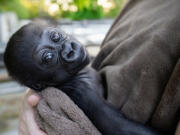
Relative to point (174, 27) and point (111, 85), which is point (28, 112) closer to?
point (111, 85)

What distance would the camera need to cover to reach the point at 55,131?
1056mm

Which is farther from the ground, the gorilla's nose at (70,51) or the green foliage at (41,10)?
the gorilla's nose at (70,51)

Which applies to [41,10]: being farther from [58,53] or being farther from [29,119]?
[29,119]

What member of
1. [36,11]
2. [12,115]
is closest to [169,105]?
[12,115]

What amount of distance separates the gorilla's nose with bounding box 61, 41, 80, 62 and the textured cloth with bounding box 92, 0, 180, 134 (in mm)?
165

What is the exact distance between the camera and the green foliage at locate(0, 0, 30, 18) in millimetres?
4684

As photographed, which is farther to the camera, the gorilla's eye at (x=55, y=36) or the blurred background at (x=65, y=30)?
the blurred background at (x=65, y=30)

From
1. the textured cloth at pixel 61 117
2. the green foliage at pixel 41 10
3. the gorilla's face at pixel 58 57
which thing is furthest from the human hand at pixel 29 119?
the green foliage at pixel 41 10

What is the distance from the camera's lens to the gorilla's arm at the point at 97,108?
1056 millimetres

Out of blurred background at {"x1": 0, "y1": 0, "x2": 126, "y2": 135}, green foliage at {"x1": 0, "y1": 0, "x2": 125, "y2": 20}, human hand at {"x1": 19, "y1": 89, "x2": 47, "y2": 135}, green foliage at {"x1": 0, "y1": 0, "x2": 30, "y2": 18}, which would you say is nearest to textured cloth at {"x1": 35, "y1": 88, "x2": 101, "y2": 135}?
human hand at {"x1": 19, "y1": 89, "x2": 47, "y2": 135}

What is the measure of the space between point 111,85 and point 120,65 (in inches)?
4.0

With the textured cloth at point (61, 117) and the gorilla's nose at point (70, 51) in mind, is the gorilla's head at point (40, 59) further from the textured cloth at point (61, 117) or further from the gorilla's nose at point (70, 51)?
the textured cloth at point (61, 117)

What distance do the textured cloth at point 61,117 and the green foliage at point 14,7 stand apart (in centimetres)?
382

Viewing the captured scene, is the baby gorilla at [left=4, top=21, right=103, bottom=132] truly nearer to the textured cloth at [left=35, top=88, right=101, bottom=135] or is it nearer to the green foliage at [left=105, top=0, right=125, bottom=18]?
the textured cloth at [left=35, top=88, right=101, bottom=135]
